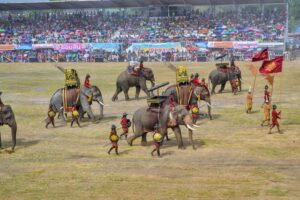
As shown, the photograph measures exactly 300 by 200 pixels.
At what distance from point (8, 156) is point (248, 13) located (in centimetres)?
6229

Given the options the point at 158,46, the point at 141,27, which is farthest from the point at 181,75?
the point at 141,27

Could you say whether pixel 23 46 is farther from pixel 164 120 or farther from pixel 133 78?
pixel 164 120

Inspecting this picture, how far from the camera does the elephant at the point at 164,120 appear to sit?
57.1ft

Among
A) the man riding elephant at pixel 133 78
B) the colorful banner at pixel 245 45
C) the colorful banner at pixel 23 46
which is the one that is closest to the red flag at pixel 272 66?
the man riding elephant at pixel 133 78

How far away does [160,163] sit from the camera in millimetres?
16125

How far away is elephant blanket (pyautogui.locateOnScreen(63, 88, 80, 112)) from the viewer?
23.5m

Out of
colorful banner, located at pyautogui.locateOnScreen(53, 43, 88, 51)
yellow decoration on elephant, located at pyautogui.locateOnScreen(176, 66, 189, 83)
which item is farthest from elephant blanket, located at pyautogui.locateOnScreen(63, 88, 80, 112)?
colorful banner, located at pyautogui.locateOnScreen(53, 43, 88, 51)

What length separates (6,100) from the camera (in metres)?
32.8

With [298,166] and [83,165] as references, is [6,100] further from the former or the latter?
[298,166]

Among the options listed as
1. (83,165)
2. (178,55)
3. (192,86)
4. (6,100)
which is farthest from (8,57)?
(83,165)

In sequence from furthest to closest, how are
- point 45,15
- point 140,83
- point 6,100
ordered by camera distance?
1. point 45,15
2. point 6,100
3. point 140,83

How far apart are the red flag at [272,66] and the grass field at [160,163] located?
236 centimetres

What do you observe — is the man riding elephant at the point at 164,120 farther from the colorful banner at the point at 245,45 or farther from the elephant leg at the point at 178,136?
the colorful banner at the point at 245,45

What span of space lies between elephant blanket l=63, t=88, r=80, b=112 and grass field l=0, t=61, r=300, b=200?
113cm
